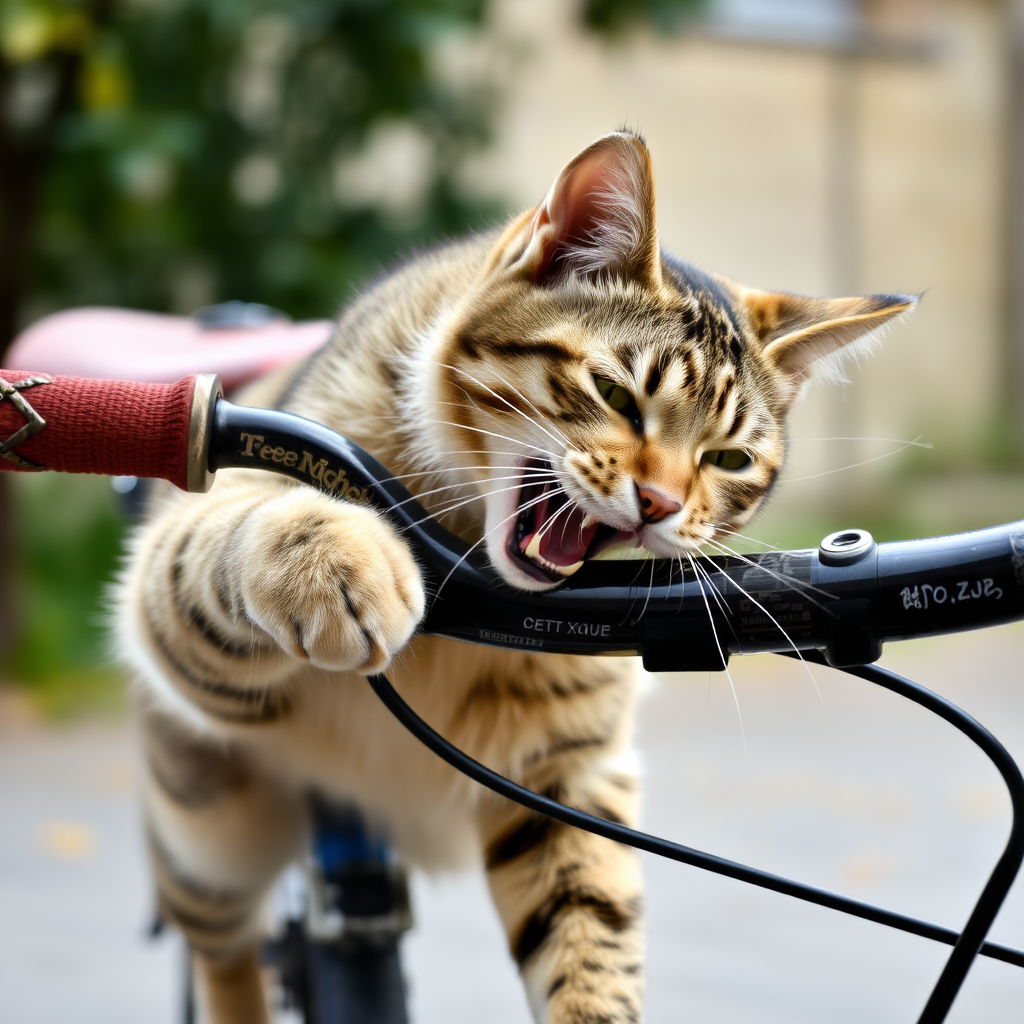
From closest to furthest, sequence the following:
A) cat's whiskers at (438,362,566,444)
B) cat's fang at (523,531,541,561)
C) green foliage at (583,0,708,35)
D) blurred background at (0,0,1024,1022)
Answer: cat's fang at (523,531,541,561)
cat's whiskers at (438,362,566,444)
blurred background at (0,0,1024,1022)
green foliage at (583,0,708,35)

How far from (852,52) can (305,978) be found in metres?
9.83

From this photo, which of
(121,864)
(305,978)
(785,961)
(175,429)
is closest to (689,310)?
(175,429)

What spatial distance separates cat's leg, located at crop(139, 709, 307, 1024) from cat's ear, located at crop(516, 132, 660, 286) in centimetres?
83

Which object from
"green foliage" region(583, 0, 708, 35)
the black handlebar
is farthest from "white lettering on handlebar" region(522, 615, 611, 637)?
"green foliage" region(583, 0, 708, 35)

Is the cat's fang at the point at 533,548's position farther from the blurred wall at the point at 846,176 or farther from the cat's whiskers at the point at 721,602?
the blurred wall at the point at 846,176

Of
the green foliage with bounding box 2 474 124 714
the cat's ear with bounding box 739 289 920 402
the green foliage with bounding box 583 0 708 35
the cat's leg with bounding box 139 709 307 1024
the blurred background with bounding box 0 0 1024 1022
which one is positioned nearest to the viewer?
the cat's ear with bounding box 739 289 920 402

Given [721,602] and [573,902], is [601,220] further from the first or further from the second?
[573,902]

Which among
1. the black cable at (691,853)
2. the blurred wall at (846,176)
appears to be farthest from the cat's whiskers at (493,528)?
the blurred wall at (846,176)

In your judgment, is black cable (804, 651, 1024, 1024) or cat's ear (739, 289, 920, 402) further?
cat's ear (739, 289, 920, 402)

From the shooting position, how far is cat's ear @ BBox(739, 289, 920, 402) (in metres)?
1.42

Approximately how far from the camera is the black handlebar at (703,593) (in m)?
0.92

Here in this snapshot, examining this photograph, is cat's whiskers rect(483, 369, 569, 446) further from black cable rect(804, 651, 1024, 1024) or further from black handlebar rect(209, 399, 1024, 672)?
black cable rect(804, 651, 1024, 1024)

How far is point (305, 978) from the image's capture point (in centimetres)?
201

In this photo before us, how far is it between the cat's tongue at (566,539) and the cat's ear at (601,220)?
303 mm
